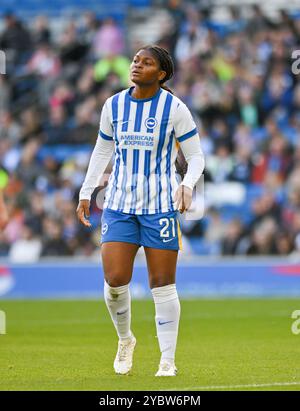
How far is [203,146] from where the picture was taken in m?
21.0

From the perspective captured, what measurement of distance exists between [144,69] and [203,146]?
42.3 ft

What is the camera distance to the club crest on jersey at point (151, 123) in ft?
26.8

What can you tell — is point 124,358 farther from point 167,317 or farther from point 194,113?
point 194,113

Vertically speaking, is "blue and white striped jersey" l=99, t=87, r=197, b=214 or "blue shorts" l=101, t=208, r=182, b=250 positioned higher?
"blue and white striped jersey" l=99, t=87, r=197, b=214

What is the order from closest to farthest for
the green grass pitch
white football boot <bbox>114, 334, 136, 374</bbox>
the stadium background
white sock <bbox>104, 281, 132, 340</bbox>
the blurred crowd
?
the green grass pitch
white sock <bbox>104, 281, 132, 340</bbox>
white football boot <bbox>114, 334, 136, 374</bbox>
the stadium background
the blurred crowd

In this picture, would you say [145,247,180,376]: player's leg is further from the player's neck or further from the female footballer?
the player's neck

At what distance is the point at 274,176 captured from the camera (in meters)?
20.6

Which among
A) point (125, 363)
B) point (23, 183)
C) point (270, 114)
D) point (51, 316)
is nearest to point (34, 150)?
point (23, 183)

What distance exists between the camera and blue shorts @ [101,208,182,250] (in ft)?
26.7

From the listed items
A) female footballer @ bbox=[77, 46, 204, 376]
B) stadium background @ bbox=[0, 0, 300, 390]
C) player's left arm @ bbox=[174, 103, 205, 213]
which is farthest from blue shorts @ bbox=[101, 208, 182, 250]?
stadium background @ bbox=[0, 0, 300, 390]

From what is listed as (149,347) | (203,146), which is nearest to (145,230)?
(149,347)

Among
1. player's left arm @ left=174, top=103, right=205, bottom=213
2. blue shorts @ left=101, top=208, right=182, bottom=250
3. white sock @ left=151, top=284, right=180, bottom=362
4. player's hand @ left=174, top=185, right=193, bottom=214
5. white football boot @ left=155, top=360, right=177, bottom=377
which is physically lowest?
white football boot @ left=155, top=360, right=177, bottom=377

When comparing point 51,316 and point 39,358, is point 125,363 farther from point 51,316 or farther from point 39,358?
point 51,316
